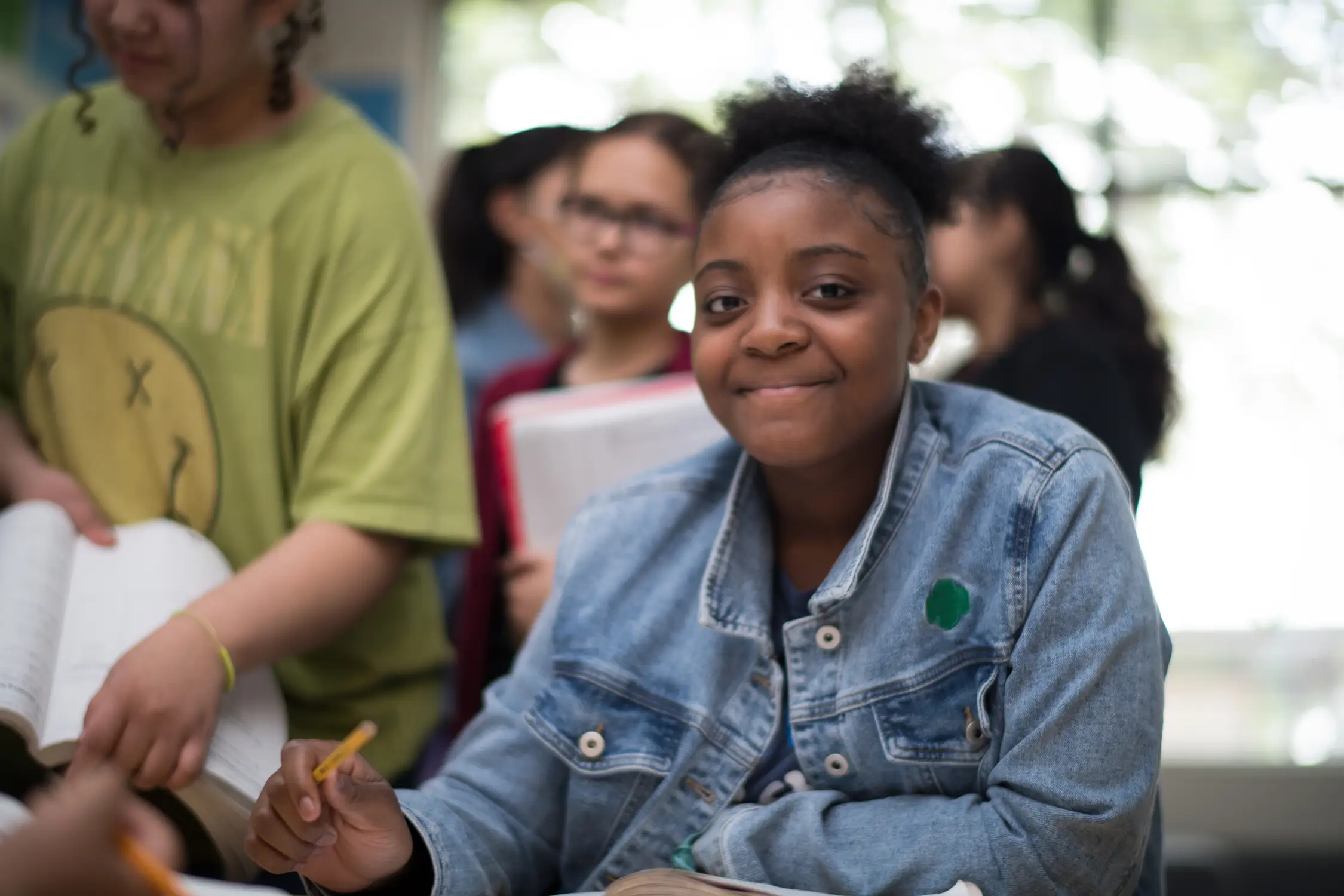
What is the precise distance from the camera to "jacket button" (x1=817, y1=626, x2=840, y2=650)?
1.07 m

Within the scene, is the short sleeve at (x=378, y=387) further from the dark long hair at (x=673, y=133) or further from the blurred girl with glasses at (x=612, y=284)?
the blurred girl with glasses at (x=612, y=284)

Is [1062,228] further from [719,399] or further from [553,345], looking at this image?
[719,399]

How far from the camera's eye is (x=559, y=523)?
1.61 meters

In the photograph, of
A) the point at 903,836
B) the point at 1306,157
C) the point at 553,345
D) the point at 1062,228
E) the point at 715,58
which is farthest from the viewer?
the point at 715,58

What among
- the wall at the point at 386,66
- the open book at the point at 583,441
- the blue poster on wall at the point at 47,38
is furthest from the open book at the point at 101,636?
the wall at the point at 386,66

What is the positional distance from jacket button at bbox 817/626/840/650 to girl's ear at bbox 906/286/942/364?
0.89 ft

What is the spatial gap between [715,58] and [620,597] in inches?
150

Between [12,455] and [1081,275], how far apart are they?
65.0 inches

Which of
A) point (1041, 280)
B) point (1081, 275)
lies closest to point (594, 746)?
point (1041, 280)

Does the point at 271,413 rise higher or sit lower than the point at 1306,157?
lower

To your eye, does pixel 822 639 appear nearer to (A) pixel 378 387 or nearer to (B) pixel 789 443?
(B) pixel 789 443

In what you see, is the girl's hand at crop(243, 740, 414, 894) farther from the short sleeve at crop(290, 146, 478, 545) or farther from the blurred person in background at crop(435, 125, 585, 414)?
the blurred person in background at crop(435, 125, 585, 414)

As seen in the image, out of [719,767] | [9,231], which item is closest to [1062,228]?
[719,767]

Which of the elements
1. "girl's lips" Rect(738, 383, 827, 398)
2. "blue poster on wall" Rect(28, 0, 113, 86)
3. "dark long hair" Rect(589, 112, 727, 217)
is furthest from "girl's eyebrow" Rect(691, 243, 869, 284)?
"blue poster on wall" Rect(28, 0, 113, 86)
